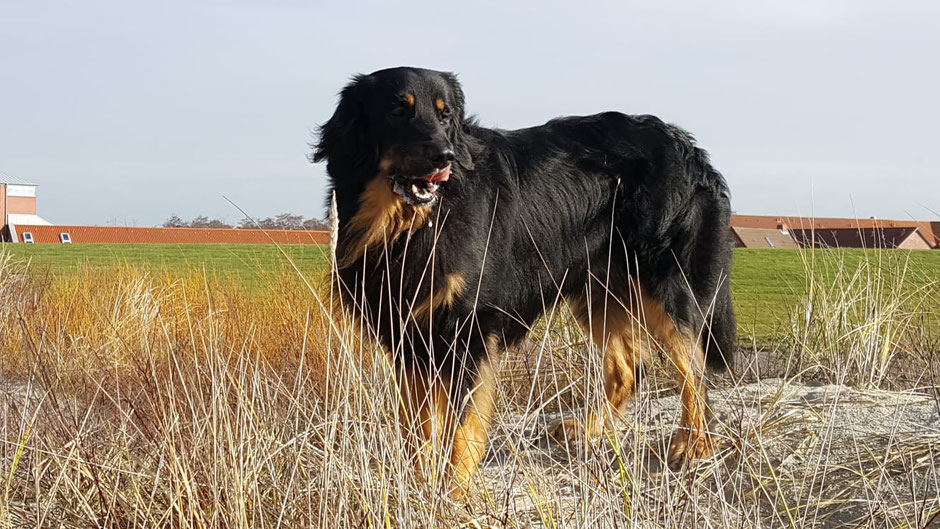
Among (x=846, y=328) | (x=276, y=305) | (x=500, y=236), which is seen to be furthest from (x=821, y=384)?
(x=276, y=305)

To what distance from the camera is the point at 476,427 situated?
3.46 m

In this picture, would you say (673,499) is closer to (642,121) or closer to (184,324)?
(642,121)

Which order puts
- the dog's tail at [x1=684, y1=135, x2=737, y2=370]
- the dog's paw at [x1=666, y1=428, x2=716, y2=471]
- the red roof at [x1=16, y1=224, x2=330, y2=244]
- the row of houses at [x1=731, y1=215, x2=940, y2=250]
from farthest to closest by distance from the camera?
1. the red roof at [x1=16, y1=224, x2=330, y2=244]
2. the row of houses at [x1=731, y1=215, x2=940, y2=250]
3. the dog's tail at [x1=684, y1=135, x2=737, y2=370]
4. the dog's paw at [x1=666, y1=428, x2=716, y2=471]

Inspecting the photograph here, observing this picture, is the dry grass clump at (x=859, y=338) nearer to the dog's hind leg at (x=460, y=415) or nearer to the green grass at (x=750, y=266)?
the green grass at (x=750, y=266)

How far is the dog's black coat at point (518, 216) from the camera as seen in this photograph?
3508 mm

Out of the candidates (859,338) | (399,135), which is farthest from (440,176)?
(859,338)

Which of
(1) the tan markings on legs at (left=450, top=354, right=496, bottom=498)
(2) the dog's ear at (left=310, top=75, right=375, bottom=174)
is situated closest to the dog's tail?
(1) the tan markings on legs at (left=450, top=354, right=496, bottom=498)

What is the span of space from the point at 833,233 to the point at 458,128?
5.04 meters

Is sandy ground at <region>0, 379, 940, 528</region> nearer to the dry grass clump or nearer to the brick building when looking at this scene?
the dry grass clump

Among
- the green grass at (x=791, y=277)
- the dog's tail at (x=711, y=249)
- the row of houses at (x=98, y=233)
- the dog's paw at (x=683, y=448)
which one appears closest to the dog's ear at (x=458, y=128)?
the dog's tail at (x=711, y=249)

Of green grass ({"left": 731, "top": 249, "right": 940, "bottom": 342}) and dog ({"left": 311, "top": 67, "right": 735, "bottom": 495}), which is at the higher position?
dog ({"left": 311, "top": 67, "right": 735, "bottom": 495})

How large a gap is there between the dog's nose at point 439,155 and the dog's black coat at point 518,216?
18mm

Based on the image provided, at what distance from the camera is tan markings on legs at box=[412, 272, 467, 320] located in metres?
3.47

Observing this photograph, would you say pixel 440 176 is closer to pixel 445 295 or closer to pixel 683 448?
pixel 445 295
